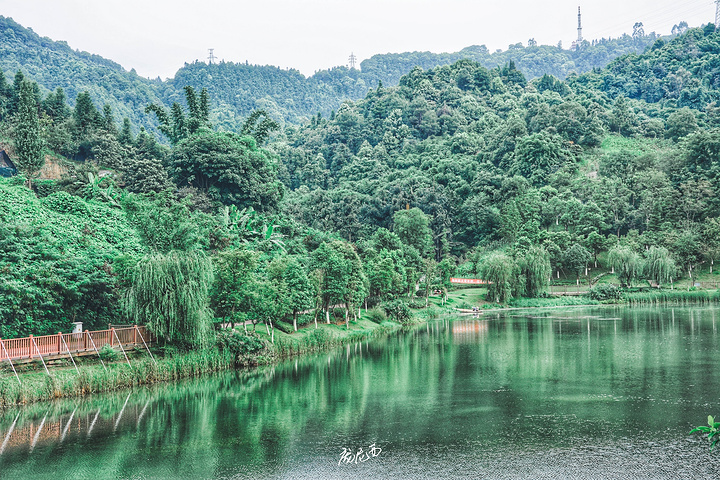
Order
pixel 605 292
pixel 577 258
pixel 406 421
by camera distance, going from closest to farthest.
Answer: pixel 406 421, pixel 605 292, pixel 577 258

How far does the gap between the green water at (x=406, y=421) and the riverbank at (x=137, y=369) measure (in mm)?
1024

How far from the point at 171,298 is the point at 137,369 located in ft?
14.0

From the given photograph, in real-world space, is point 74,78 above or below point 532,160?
above

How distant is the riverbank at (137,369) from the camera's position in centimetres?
2991

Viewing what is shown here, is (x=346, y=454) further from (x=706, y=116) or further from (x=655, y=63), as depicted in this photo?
(x=655, y=63)

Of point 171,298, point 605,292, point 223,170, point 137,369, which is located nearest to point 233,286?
point 171,298

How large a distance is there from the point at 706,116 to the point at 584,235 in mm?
61400

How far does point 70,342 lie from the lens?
109 ft

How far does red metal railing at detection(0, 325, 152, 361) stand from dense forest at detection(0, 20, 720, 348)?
1.47m

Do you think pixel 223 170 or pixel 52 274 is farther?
pixel 223 170

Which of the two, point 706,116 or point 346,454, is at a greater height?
point 706,116

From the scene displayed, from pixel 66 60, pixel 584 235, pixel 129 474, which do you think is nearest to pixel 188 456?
pixel 129 474

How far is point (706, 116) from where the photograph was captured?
13762 centimetres

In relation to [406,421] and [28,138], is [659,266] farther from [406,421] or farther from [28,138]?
[28,138]
